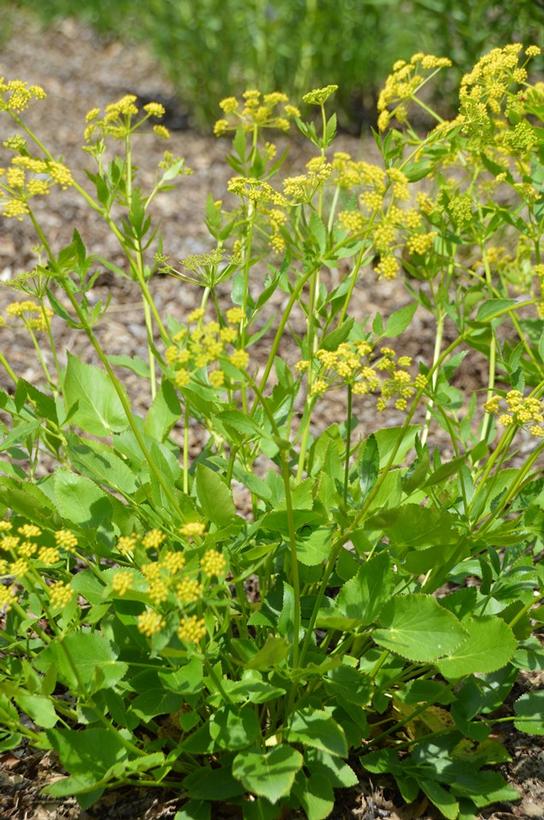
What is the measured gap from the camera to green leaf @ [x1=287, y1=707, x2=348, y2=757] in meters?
1.70

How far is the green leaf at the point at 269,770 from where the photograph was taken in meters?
1.58

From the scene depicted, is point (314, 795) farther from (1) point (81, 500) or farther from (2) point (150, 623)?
(1) point (81, 500)

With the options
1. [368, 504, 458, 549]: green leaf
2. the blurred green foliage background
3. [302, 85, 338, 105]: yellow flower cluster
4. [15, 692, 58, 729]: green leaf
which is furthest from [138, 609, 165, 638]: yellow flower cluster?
the blurred green foliage background

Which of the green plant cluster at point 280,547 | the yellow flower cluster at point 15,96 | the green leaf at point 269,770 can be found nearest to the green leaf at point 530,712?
the green plant cluster at point 280,547

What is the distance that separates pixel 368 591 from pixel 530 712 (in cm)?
→ 55

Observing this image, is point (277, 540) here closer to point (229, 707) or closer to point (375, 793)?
point (229, 707)

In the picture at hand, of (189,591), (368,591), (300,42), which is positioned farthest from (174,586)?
(300,42)

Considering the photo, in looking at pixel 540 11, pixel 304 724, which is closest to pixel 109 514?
pixel 304 724

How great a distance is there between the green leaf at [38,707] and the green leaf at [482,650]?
77cm

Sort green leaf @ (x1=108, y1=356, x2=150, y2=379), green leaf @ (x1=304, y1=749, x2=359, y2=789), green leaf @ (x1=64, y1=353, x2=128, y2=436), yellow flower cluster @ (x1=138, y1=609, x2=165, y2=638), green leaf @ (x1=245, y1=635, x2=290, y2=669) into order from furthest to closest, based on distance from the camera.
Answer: green leaf @ (x1=108, y1=356, x2=150, y2=379) → green leaf @ (x1=64, y1=353, x2=128, y2=436) → green leaf @ (x1=304, y1=749, x2=359, y2=789) → green leaf @ (x1=245, y1=635, x2=290, y2=669) → yellow flower cluster @ (x1=138, y1=609, x2=165, y2=638)

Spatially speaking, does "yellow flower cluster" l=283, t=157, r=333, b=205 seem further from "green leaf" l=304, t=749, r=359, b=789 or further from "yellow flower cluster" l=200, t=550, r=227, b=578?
"green leaf" l=304, t=749, r=359, b=789

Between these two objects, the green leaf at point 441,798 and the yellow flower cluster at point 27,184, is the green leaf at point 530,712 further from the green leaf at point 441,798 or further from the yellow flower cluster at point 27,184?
the yellow flower cluster at point 27,184

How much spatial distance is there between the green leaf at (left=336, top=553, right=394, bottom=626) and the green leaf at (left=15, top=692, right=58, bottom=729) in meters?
0.62

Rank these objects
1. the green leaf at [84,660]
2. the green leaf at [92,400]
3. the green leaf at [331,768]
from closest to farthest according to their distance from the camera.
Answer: the green leaf at [84,660], the green leaf at [331,768], the green leaf at [92,400]
